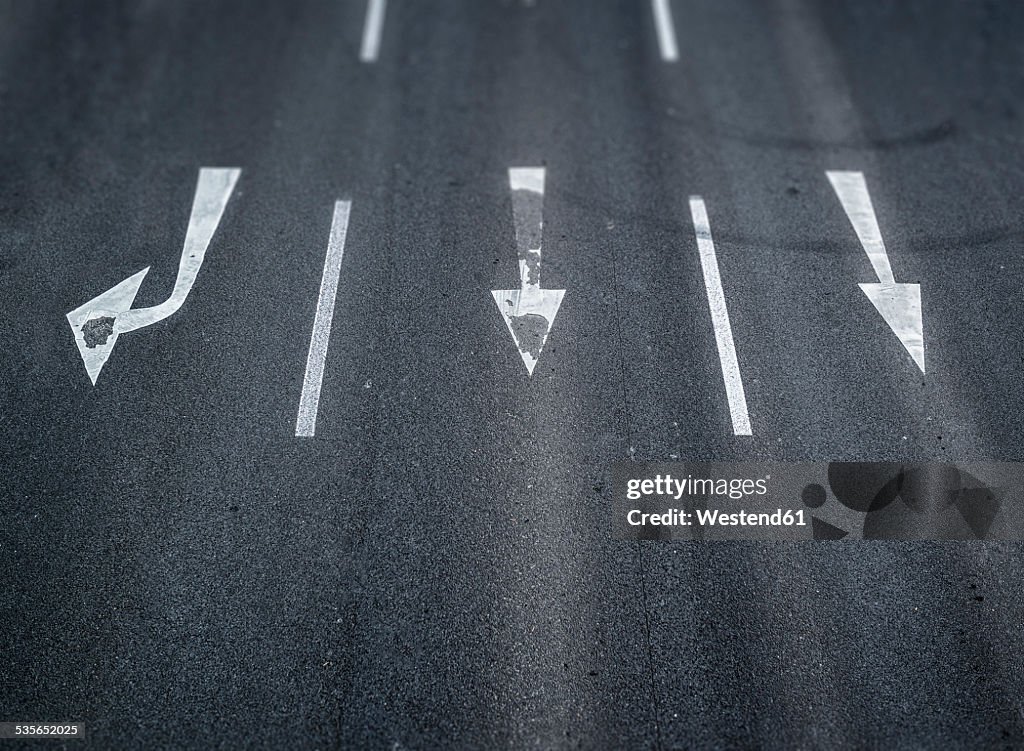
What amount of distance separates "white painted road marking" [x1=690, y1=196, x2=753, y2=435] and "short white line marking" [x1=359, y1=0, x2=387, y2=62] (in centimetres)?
487

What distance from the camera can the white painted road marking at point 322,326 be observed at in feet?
21.3

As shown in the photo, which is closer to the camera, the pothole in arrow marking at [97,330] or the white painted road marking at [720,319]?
the white painted road marking at [720,319]

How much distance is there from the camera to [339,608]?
556 centimetres

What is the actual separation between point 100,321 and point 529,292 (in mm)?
4205

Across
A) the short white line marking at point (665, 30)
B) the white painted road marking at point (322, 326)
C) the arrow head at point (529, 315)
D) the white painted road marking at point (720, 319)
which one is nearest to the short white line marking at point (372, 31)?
the white painted road marking at point (322, 326)

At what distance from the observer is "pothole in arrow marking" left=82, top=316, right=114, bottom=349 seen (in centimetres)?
698

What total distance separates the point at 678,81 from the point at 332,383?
6084 millimetres

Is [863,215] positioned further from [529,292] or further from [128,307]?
[128,307]

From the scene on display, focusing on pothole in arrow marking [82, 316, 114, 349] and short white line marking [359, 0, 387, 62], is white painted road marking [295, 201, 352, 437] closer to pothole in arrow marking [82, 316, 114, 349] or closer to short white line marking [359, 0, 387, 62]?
pothole in arrow marking [82, 316, 114, 349]

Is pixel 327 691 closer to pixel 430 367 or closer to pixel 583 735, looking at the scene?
pixel 583 735

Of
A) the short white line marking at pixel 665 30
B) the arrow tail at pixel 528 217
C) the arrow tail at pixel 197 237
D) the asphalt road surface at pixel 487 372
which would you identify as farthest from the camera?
the short white line marking at pixel 665 30

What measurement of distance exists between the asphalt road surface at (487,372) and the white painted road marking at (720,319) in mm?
76

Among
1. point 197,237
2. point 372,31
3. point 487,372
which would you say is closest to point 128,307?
point 197,237

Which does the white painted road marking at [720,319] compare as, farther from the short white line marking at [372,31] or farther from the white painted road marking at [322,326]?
the short white line marking at [372,31]
